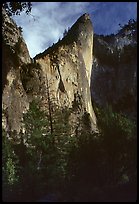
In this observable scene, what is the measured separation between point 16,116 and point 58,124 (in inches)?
166

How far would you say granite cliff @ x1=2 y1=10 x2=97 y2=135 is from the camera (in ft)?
113

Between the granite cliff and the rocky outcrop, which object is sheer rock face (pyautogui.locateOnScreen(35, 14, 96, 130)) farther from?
the rocky outcrop

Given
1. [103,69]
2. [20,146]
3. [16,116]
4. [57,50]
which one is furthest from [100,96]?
[20,146]

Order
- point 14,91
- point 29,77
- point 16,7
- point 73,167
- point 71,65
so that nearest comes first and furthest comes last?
point 16,7 < point 73,167 < point 14,91 < point 29,77 < point 71,65

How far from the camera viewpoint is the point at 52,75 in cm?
4284

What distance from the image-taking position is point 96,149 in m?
26.8

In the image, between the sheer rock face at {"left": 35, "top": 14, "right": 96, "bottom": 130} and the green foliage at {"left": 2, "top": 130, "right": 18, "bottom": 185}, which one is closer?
the green foliage at {"left": 2, "top": 130, "right": 18, "bottom": 185}

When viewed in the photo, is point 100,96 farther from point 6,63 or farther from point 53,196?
point 53,196

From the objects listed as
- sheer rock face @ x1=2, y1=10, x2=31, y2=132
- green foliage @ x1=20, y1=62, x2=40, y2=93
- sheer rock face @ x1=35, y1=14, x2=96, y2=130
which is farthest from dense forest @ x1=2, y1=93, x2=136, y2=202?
sheer rock face @ x1=35, y1=14, x2=96, y2=130

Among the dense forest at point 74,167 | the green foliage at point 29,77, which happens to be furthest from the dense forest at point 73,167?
the green foliage at point 29,77

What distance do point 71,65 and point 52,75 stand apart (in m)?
4.86

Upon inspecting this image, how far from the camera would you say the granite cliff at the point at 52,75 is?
34562 mm

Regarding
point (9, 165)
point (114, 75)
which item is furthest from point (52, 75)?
point (114, 75)

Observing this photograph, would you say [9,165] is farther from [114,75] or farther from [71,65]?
[114,75]
